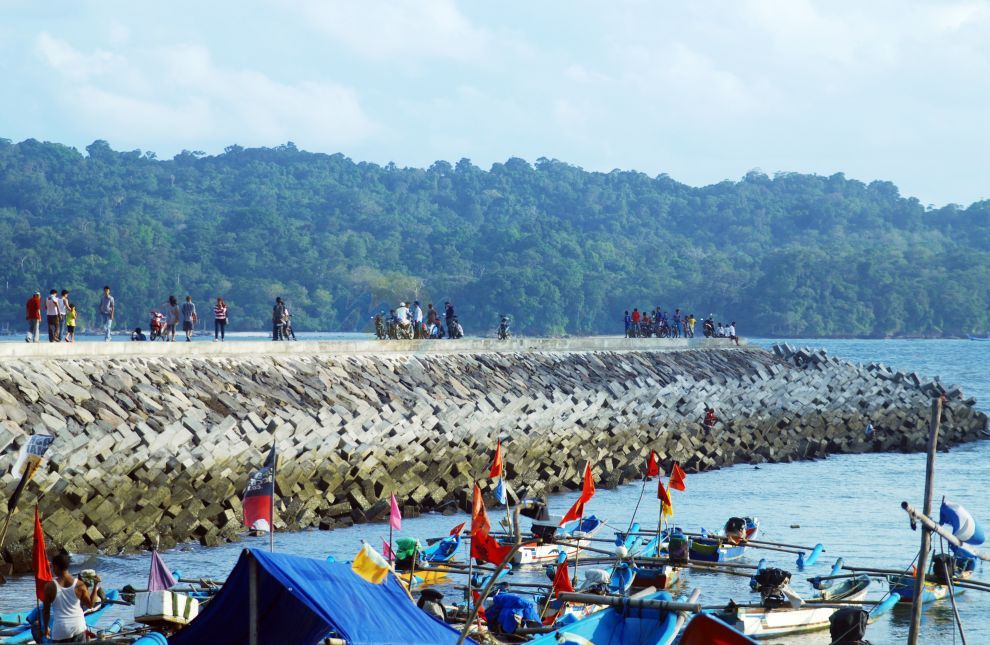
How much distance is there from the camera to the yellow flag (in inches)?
480

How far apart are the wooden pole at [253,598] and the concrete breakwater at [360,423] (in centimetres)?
913

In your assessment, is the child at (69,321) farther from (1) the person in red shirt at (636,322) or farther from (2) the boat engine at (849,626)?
(1) the person in red shirt at (636,322)

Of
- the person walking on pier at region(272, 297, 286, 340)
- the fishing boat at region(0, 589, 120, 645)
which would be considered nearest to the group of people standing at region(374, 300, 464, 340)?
the person walking on pier at region(272, 297, 286, 340)

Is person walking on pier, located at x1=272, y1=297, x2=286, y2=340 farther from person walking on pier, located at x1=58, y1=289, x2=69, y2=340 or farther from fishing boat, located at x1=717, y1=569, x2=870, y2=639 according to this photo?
fishing boat, located at x1=717, y1=569, x2=870, y2=639

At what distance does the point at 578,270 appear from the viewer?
469 ft

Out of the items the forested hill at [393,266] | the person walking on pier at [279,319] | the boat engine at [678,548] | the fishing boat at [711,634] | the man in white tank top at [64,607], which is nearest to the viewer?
the fishing boat at [711,634]

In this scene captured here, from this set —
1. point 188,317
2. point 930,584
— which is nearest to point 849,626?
point 930,584

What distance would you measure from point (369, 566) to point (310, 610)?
0.85 metres

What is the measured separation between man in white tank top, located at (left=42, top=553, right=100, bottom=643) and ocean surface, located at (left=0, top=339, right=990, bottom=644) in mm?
4558

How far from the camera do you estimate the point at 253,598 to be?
12484 millimetres

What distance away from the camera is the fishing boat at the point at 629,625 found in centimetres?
1466

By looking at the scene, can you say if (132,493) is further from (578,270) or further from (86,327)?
(578,270)

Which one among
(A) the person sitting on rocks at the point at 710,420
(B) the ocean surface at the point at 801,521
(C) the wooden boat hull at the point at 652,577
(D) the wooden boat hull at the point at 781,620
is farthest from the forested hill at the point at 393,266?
(D) the wooden boat hull at the point at 781,620

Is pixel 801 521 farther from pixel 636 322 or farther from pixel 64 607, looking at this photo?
pixel 636 322
